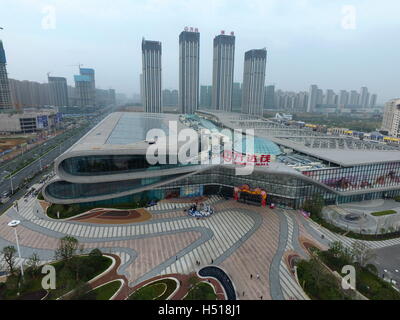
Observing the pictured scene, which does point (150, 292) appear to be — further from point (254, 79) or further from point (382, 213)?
point (254, 79)

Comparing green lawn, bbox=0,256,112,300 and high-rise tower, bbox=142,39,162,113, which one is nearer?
green lawn, bbox=0,256,112,300

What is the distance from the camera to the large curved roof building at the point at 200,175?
41.6m

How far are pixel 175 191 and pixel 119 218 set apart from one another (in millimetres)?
12153

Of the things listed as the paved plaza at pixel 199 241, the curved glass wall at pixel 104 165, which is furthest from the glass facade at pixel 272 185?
the paved plaza at pixel 199 241

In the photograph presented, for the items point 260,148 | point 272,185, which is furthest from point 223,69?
point 272,185

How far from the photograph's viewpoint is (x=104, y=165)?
4209 centimetres

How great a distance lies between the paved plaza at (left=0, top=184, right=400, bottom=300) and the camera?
27.6 m

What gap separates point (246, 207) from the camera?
44.8m

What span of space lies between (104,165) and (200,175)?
1810cm

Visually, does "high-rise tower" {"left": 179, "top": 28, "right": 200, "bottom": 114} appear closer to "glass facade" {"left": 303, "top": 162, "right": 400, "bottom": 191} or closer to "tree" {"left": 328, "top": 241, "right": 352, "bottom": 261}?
"glass facade" {"left": 303, "top": 162, "right": 400, "bottom": 191}

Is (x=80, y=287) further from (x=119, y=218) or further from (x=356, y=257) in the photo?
(x=356, y=257)

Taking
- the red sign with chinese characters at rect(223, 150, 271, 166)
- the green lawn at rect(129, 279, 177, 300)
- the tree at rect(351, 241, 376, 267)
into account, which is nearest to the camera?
the green lawn at rect(129, 279, 177, 300)

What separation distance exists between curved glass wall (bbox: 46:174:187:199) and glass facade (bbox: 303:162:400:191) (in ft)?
103

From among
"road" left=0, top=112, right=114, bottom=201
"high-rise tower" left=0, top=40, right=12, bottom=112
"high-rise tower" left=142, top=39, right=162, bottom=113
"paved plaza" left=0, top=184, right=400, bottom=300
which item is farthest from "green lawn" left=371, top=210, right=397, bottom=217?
"high-rise tower" left=0, top=40, right=12, bottom=112
